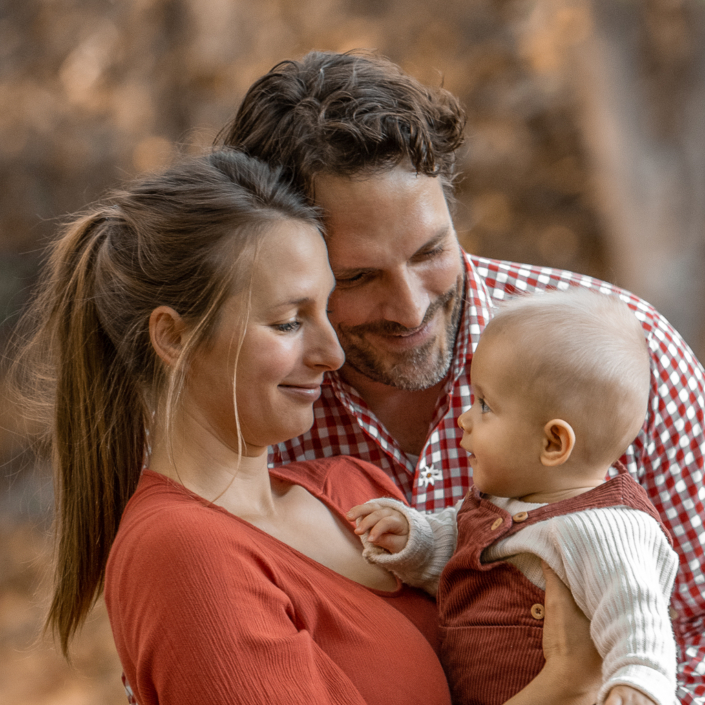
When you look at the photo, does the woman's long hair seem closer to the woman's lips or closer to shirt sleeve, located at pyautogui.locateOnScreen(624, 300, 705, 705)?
the woman's lips

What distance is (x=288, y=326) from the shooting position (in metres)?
1.28

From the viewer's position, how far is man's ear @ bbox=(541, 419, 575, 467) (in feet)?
3.90

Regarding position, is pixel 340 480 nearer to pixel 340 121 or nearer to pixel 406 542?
pixel 406 542

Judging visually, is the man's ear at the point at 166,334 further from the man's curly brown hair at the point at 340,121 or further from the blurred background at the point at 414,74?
the blurred background at the point at 414,74

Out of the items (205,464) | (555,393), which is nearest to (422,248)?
(555,393)

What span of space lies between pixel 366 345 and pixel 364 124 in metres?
0.47

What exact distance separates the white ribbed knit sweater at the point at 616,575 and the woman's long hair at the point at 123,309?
58 centimetres

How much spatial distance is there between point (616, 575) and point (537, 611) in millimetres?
153

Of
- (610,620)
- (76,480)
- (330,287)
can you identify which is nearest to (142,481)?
(76,480)

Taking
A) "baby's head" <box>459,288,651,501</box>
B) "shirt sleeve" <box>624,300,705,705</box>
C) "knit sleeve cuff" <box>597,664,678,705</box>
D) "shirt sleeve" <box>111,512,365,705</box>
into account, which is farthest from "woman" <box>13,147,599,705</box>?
"shirt sleeve" <box>624,300,705,705</box>

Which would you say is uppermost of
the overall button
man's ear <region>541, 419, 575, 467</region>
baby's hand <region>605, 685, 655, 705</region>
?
man's ear <region>541, 419, 575, 467</region>

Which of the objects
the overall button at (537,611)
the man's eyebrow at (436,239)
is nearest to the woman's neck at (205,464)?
the overall button at (537,611)

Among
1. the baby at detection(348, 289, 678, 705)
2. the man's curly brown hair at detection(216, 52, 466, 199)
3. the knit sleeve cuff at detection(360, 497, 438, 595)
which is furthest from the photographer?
the man's curly brown hair at detection(216, 52, 466, 199)

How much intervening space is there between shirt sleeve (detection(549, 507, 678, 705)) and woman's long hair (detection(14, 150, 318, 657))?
2.03 feet
